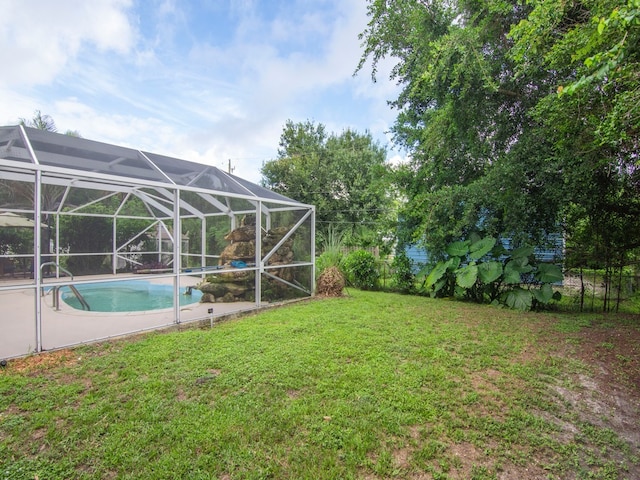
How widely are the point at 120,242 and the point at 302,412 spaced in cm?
985

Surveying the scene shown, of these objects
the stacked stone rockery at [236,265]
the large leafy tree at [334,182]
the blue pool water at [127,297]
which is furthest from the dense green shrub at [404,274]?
the large leafy tree at [334,182]

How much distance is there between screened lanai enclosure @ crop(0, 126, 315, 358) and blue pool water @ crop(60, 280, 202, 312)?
0.03m

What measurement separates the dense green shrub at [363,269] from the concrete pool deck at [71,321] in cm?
372

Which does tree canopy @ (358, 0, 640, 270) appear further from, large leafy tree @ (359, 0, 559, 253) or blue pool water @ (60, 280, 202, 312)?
blue pool water @ (60, 280, 202, 312)

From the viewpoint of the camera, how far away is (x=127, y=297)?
8.34m

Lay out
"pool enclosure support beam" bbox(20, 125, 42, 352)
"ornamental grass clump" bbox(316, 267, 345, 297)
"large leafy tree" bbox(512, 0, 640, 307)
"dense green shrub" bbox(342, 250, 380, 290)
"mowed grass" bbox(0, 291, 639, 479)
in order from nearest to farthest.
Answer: "mowed grass" bbox(0, 291, 639, 479) < "large leafy tree" bbox(512, 0, 640, 307) < "pool enclosure support beam" bbox(20, 125, 42, 352) < "ornamental grass clump" bbox(316, 267, 345, 297) < "dense green shrub" bbox(342, 250, 380, 290)

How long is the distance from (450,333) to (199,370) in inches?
138

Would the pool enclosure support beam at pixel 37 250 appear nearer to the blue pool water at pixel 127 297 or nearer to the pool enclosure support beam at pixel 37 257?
the pool enclosure support beam at pixel 37 257

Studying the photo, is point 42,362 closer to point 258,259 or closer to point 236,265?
point 236,265

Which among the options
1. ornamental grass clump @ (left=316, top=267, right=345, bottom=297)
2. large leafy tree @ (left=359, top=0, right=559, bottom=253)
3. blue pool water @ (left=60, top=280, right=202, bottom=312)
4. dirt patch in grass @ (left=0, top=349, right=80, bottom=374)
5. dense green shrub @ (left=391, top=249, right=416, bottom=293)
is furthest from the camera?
dense green shrub @ (left=391, top=249, right=416, bottom=293)

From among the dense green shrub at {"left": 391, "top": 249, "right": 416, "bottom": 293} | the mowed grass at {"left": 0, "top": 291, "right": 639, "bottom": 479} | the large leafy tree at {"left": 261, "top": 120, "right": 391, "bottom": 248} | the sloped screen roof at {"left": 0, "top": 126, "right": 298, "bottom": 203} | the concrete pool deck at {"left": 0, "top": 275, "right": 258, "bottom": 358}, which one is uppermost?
the large leafy tree at {"left": 261, "top": 120, "right": 391, "bottom": 248}

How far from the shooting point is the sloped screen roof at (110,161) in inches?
162

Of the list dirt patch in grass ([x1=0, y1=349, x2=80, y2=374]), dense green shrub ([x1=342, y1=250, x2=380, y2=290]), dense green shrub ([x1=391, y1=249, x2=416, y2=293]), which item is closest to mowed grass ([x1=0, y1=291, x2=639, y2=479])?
dirt patch in grass ([x1=0, y1=349, x2=80, y2=374])

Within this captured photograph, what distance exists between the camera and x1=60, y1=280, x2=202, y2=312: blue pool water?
22.0 feet
